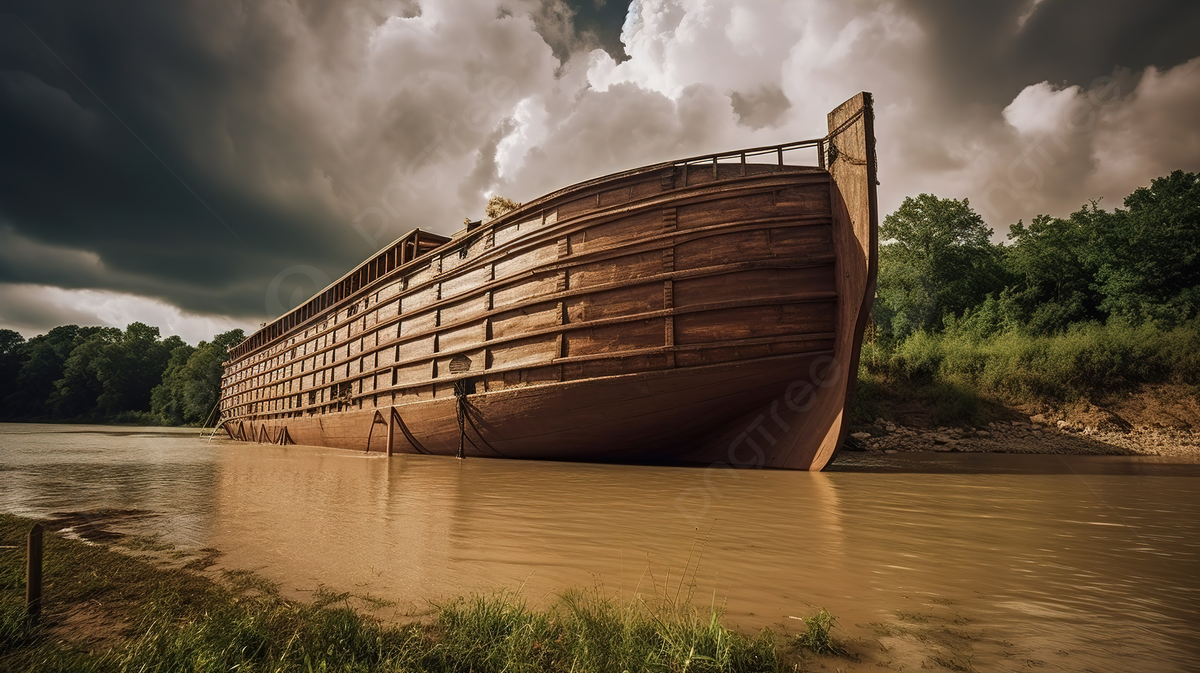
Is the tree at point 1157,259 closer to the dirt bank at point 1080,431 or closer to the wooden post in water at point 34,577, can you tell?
the dirt bank at point 1080,431

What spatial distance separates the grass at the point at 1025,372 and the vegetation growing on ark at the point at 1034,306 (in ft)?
0.12

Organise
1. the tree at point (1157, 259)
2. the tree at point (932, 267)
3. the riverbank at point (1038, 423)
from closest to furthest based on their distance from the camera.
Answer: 1. the riverbank at point (1038, 423)
2. the tree at point (1157, 259)
3. the tree at point (932, 267)

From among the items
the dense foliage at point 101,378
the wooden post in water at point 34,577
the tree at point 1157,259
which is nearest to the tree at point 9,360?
the dense foliage at point 101,378

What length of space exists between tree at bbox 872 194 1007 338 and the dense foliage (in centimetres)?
6926

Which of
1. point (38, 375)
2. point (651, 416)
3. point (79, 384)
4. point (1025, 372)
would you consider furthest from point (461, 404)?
point (38, 375)

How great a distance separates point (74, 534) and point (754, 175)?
334 inches

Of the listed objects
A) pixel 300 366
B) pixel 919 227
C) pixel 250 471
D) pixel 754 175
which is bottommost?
pixel 250 471

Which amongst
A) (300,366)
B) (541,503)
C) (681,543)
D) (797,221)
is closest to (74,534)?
(541,503)

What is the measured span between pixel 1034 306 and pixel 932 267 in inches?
215

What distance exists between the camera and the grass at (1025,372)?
1576cm

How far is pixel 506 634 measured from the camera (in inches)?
75.5

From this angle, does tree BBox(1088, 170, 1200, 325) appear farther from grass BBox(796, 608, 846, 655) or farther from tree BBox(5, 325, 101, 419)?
tree BBox(5, 325, 101, 419)

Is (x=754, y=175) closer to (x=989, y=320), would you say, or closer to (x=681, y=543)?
(x=681, y=543)

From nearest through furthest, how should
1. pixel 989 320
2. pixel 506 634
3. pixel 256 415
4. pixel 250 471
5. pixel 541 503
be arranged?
pixel 506 634 → pixel 541 503 → pixel 250 471 → pixel 256 415 → pixel 989 320
